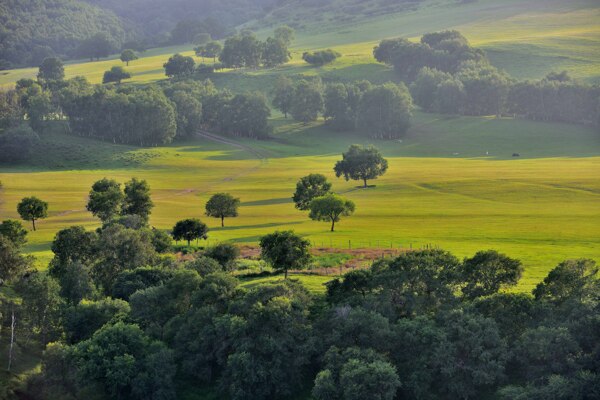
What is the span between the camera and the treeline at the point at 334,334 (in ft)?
169

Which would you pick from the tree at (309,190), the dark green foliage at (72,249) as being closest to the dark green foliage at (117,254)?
the dark green foliage at (72,249)

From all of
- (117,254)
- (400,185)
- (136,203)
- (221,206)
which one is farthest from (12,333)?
(400,185)

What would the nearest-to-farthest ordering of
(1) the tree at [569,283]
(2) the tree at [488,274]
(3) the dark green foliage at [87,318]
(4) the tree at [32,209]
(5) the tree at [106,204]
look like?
(1) the tree at [569,283]
(2) the tree at [488,274]
(3) the dark green foliage at [87,318]
(5) the tree at [106,204]
(4) the tree at [32,209]

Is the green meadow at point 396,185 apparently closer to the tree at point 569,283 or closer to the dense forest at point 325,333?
the tree at point 569,283

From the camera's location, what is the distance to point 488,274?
61.2 metres

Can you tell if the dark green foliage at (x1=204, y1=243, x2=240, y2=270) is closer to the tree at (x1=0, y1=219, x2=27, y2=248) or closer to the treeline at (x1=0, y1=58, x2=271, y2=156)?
the tree at (x1=0, y1=219, x2=27, y2=248)

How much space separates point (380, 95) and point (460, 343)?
143 m

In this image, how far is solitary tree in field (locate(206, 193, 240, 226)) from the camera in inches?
4021

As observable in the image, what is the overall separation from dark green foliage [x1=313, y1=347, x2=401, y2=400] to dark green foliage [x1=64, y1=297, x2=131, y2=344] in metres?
20.4

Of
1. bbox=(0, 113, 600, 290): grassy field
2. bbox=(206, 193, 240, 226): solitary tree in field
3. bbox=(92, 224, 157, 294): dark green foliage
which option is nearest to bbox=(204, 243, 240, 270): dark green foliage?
bbox=(92, 224, 157, 294): dark green foliage

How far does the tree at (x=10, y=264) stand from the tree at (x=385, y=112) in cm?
12727

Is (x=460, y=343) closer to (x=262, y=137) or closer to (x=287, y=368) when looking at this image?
(x=287, y=368)

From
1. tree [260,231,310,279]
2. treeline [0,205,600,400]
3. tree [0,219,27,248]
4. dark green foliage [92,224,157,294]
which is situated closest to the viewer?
treeline [0,205,600,400]

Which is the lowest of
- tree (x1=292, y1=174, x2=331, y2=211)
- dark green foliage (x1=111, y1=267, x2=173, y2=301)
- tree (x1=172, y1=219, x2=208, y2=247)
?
dark green foliage (x1=111, y1=267, x2=173, y2=301)
